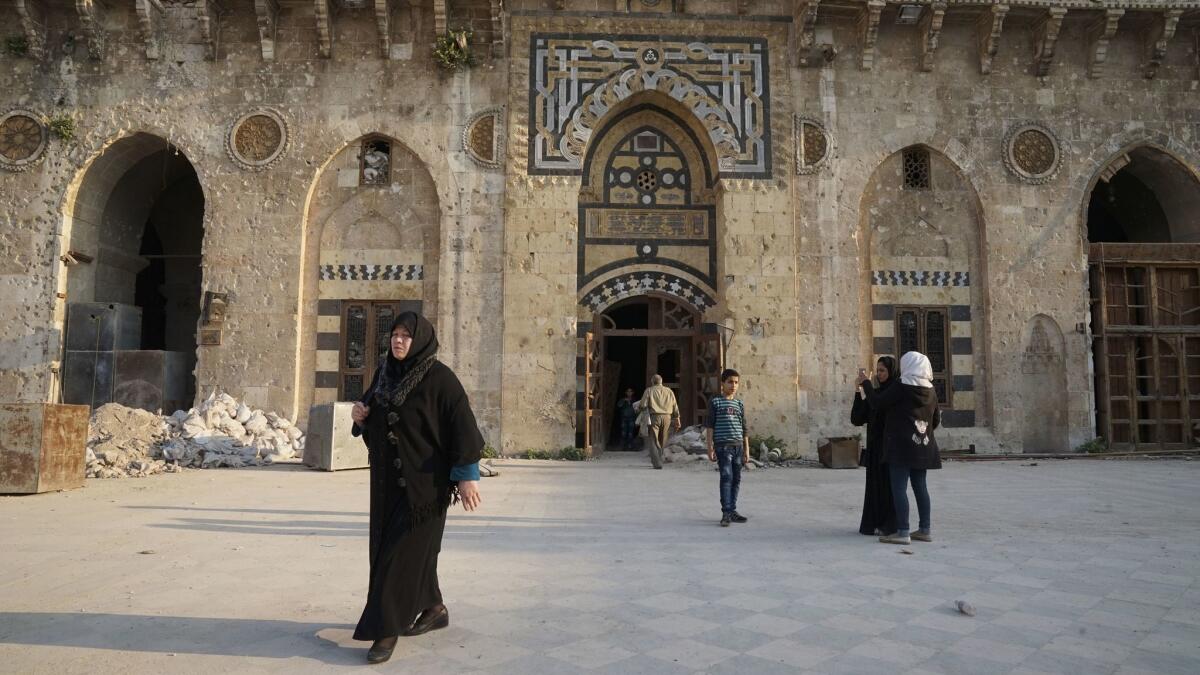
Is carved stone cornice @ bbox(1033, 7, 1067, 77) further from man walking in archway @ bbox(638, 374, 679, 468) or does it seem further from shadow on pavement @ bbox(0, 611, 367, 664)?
shadow on pavement @ bbox(0, 611, 367, 664)

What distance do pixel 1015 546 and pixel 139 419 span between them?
11789 millimetres

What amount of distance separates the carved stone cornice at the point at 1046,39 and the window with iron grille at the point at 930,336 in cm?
484

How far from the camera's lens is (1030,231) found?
43.9ft

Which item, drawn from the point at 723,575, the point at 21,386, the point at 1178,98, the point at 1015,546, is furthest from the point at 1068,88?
the point at 21,386

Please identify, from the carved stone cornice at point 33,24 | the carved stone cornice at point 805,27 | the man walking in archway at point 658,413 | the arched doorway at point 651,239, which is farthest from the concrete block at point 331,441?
the carved stone cornice at point 805,27

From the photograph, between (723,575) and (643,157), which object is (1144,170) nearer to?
(643,157)

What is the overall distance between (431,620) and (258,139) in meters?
11.9

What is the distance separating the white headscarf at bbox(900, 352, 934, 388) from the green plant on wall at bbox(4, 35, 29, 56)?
49.8ft

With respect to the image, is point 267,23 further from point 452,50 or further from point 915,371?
point 915,371

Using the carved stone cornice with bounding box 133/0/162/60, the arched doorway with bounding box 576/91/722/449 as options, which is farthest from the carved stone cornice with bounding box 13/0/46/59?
the arched doorway with bounding box 576/91/722/449

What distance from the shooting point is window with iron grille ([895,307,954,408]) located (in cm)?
1323

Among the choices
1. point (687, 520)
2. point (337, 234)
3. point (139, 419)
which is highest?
point (337, 234)

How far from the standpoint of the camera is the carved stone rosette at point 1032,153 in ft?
44.2

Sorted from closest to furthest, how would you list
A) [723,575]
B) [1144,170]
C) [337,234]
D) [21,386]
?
[723,575], [21,386], [337,234], [1144,170]
